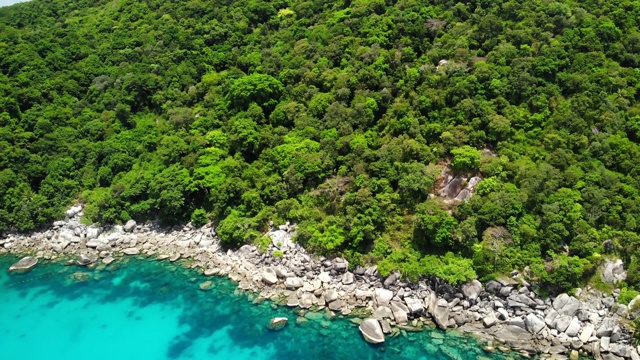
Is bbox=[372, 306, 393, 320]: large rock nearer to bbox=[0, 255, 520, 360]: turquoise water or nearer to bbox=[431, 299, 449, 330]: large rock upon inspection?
bbox=[0, 255, 520, 360]: turquoise water

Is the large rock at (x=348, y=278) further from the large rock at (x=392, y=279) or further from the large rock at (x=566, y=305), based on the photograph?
the large rock at (x=566, y=305)

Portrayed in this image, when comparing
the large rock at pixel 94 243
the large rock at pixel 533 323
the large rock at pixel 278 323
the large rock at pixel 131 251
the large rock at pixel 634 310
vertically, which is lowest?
the large rock at pixel 533 323

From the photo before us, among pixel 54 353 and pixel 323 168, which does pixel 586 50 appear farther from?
pixel 54 353

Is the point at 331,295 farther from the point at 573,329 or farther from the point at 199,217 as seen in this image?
the point at 199,217

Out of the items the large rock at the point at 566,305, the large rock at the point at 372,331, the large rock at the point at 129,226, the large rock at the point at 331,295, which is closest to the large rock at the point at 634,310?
the large rock at the point at 566,305

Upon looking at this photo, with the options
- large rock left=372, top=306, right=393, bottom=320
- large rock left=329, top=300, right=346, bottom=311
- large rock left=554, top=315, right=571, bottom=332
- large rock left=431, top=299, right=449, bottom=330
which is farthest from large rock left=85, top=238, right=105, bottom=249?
large rock left=554, top=315, right=571, bottom=332

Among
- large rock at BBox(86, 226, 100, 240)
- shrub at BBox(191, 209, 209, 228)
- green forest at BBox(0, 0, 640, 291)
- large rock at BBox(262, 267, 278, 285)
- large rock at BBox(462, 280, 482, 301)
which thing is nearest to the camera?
large rock at BBox(462, 280, 482, 301)
